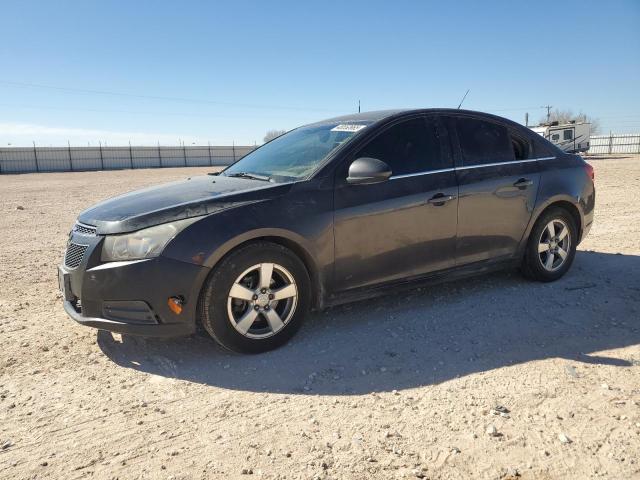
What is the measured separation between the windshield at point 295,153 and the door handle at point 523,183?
163cm

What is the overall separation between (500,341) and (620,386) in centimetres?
86

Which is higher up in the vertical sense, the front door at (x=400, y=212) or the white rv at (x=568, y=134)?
the white rv at (x=568, y=134)

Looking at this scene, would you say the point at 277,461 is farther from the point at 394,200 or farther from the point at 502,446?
the point at 394,200

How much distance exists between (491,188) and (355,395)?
8.07 feet

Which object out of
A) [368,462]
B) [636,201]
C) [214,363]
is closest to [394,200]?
[214,363]

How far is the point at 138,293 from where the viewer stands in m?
3.24

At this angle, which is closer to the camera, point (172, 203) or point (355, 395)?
A: point (355, 395)

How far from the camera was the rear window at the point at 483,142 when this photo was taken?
4.59 metres

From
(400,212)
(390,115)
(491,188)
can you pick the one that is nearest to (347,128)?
(390,115)

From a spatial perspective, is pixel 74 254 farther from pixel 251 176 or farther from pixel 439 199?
pixel 439 199

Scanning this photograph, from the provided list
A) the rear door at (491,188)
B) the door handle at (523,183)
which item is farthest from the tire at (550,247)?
the door handle at (523,183)

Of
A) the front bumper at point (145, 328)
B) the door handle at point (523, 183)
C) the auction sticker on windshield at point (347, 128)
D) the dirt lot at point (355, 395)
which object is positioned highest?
the auction sticker on windshield at point (347, 128)

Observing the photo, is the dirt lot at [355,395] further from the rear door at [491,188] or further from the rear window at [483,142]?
the rear window at [483,142]

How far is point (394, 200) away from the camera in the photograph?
4.00 m
